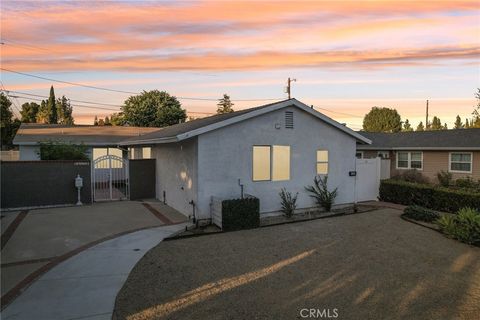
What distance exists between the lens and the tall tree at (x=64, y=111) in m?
67.6

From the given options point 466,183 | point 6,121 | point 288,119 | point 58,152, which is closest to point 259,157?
point 288,119

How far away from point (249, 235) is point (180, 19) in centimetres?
820

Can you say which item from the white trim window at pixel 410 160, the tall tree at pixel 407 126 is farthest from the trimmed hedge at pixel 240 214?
the tall tree at pixel 407 126

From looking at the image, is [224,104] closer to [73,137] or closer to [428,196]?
[73,137]

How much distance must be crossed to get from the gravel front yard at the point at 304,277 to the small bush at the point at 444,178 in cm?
979

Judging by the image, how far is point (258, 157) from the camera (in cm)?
1205

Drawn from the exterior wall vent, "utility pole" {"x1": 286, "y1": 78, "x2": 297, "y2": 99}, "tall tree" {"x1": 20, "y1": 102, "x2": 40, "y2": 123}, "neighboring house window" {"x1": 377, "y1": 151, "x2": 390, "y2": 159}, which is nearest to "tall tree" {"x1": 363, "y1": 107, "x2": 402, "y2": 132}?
"utility pole" {"x1": 286, "y1": 78, "x2": 297, "y2": 99}

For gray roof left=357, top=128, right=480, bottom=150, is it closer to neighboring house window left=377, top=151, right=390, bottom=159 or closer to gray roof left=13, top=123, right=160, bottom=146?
neighboring house window left=377, top=151, right=390, bottom=159

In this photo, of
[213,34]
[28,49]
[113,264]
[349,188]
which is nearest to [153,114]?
[28,49]

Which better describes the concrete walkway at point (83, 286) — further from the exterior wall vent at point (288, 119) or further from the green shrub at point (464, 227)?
the green shrub at point (464, 227)

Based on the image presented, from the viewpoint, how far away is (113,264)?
7387mm

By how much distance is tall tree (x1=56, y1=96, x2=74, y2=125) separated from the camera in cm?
6762

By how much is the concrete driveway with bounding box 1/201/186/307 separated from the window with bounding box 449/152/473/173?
16.8m

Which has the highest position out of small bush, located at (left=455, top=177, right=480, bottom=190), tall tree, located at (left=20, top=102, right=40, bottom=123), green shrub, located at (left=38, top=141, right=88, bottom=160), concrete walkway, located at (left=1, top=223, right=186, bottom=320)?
tall tree, located at (left=20, top=102, right=40, bottom=123)
